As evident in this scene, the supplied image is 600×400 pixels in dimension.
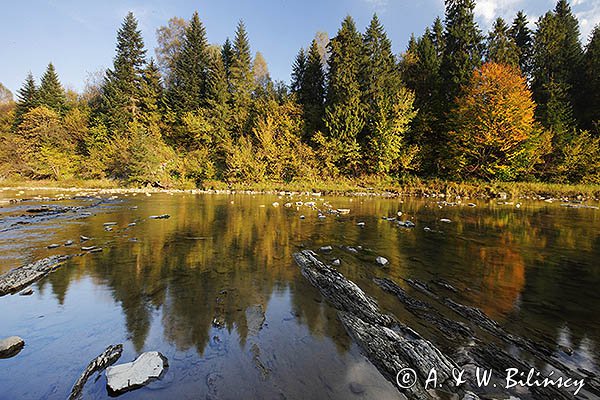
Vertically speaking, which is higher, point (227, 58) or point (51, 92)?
point (227, 58)

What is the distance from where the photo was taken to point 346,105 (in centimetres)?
2894

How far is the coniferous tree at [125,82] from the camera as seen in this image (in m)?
35.4

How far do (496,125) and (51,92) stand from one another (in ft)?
194

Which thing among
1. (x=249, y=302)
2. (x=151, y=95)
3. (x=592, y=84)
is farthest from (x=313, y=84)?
(x=249, y=302)

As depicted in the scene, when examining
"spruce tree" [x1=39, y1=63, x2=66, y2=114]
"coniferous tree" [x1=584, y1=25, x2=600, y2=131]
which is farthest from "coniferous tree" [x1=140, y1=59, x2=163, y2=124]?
"coniferous tree" [x1=584, y1=25, x2=600, y2=131]

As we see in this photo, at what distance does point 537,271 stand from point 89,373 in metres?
8.04

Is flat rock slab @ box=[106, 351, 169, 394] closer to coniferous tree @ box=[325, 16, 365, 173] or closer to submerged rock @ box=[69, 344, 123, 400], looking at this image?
submerged rock @ box=[69, 344, 123, 400]

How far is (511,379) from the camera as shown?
275 centimetres

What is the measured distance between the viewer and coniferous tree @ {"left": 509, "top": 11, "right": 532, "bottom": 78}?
34312 millimetres

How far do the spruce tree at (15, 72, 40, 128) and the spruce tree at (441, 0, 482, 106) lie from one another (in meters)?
55.2

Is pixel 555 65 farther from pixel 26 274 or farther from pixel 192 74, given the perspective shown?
pixel 26 274

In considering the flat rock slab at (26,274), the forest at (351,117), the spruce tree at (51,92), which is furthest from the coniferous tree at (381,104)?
the spruce tree at (51,92)

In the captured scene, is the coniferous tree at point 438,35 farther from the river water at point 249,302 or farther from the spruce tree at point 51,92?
the spruce tree at point 51,92

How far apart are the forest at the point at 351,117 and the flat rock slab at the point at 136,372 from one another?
26.7 metres
